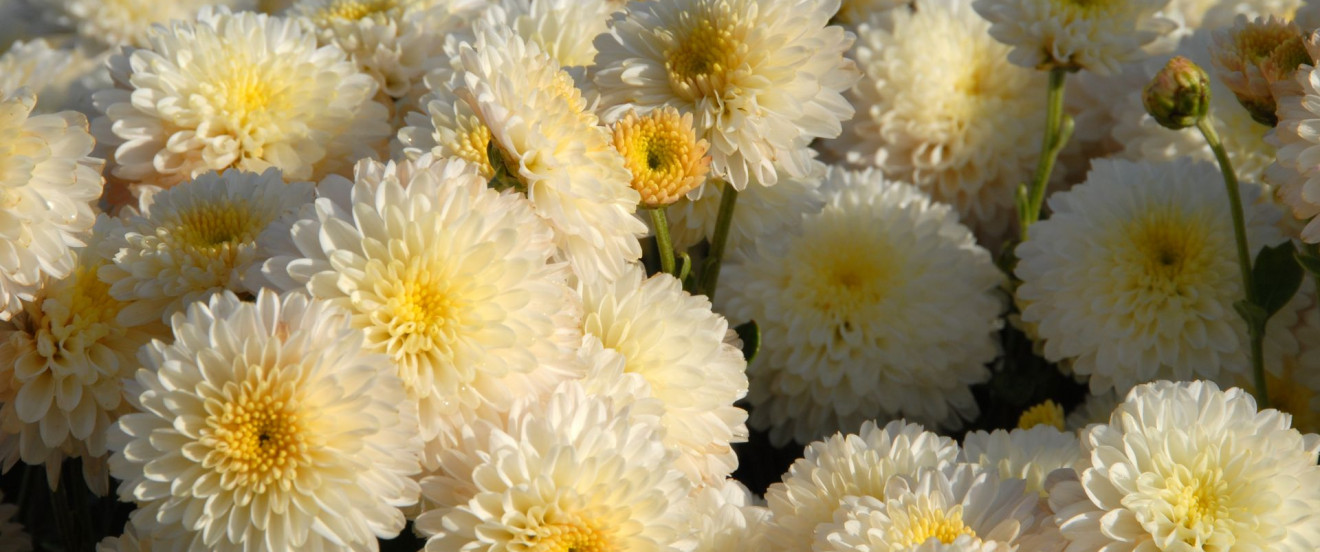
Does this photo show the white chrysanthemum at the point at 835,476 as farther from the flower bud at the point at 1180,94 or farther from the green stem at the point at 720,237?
the flower bud at the point at 1180,94

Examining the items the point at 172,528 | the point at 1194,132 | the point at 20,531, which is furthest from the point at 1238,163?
the point at 20,531

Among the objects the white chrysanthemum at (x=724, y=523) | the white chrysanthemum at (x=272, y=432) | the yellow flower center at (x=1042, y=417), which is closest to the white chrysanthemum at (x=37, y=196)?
the white chrysanthemum at (x=272, y=432)

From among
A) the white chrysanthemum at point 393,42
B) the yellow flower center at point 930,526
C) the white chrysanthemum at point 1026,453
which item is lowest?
the white chrysanthemum at point 1026,453

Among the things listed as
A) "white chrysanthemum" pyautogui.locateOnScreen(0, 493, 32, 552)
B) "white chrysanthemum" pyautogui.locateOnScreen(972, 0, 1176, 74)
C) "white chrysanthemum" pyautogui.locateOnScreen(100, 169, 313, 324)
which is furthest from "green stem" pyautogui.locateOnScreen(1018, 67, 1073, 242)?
"white chrysanthemum" pyautogui.locateOnScreen(0, 493, 32, 552)

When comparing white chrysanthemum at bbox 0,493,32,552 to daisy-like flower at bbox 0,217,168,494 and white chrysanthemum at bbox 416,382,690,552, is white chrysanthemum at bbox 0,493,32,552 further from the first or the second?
white chrysanthemum at bbox 416,382,690,552

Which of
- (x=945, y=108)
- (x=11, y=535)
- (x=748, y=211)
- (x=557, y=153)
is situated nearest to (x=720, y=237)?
(x=748, y=211)

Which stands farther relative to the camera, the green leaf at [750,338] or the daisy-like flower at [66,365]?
the green leaf at [750,338]

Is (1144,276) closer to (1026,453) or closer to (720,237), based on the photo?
(1026,453)

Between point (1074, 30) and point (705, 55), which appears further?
point (1074, 30)
